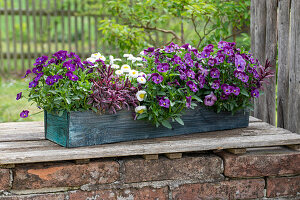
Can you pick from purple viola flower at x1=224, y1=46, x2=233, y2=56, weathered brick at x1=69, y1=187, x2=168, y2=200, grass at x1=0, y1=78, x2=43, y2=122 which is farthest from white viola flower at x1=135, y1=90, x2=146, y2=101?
grass at x1=0, y1=78, x2=43, y2=122

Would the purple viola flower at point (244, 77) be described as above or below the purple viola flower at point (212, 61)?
below

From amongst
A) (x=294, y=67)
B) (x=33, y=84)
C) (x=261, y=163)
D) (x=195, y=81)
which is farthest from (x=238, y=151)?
(x=33, y=84)

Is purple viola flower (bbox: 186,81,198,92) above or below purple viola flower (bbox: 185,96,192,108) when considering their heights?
above

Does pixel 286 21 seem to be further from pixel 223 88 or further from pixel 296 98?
pixel 223 88

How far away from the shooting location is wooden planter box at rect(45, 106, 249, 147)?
2.07 meters

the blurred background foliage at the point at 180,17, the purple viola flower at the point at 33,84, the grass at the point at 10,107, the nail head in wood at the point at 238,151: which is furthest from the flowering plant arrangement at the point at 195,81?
the grass at the point at 10,107

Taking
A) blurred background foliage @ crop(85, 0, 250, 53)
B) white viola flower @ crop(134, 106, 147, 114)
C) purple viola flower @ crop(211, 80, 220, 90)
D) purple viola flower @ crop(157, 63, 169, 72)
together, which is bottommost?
white viola flower @ crop(134, 106, 147, 114)

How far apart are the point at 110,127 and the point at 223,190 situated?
697 mm

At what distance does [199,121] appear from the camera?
7.96ft

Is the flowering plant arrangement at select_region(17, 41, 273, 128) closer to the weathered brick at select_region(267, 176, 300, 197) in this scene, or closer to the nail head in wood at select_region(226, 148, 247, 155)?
the nail head in wood at select_region(226, 148, 247, 155)

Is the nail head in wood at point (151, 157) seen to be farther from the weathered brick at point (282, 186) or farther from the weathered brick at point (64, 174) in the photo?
the weathered brick at point (282, 186)

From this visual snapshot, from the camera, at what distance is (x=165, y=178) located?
7.07 ft

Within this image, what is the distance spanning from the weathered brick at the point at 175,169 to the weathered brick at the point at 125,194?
0.20 feet

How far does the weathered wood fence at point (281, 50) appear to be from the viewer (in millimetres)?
2516
